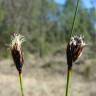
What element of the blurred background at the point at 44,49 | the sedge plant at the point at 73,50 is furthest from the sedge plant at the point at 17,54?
the blurred background at the point at 44,49

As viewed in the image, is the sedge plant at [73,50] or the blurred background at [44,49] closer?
the sedge plant at [73,50]

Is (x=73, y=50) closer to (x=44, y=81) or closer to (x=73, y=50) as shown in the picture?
(x=73, y=50)

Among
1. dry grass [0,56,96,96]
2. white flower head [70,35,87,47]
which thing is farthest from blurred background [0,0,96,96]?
white flower head [70,35,87,47]

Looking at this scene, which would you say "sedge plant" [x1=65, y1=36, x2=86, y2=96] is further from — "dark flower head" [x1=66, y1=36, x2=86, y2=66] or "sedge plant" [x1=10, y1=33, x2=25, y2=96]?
"sedge plant" [x1=10, y1=33, x2=25, y2=96]

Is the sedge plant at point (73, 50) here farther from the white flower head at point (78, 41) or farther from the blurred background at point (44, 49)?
the blurred background at point (44, 49)

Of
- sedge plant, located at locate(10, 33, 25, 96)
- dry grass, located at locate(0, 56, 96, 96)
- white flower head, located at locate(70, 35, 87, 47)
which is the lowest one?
dry grass, located at locate(0, 56, 96, 96)
